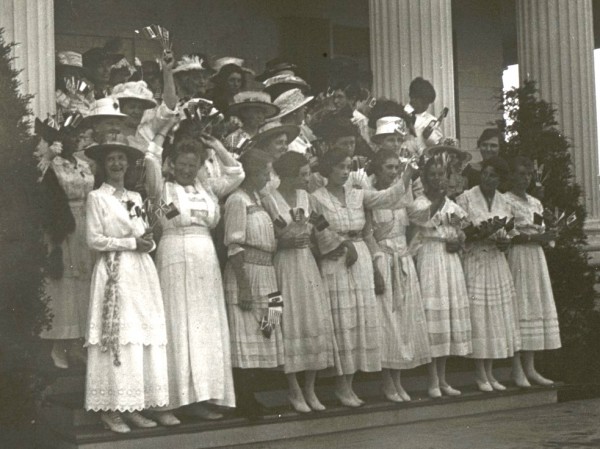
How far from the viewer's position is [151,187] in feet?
29.7

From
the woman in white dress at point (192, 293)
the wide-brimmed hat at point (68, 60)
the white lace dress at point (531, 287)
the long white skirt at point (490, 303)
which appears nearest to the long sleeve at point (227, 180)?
the woman in white dress at point (192, 293)

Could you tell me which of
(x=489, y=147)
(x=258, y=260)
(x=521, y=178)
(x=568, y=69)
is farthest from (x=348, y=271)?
(x=568, y=69)

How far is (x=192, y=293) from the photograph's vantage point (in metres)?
9.02

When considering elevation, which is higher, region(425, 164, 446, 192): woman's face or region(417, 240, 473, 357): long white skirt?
region(425, 164, 446, 192): woman's face

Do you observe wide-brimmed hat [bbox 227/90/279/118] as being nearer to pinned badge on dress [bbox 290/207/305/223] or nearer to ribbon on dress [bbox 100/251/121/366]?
pinned badge on dress [bbox 290/207/305/223]

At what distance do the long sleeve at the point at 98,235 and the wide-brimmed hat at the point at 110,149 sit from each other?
0.97ft

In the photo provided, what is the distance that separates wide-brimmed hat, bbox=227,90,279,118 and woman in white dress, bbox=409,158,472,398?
62.3 inches

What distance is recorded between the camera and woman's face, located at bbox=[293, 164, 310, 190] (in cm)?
970

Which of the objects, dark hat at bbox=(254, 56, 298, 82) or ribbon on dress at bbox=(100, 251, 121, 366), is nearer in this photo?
ribbon on dress at bbox=(100, 251, 121, 366)

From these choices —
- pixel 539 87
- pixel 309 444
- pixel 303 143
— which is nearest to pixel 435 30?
pixel 539 87

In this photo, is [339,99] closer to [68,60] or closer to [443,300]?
[443,300]

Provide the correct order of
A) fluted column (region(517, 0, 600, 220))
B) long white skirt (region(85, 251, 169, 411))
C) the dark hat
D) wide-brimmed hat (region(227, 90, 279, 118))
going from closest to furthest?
long white skirt (region(85, 251, 169, 411)) → wide-brimmed hat (region(227, 90, 279, 118)) → the dark hat → fluted column (region(517, 0, 600, 220))

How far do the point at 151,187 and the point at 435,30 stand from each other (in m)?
5.24

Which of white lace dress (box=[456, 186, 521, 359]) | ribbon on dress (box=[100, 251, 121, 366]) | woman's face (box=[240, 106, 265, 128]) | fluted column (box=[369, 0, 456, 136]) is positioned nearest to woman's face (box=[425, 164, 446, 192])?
white lace dress (box=[456, 186, 521, 359])
